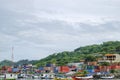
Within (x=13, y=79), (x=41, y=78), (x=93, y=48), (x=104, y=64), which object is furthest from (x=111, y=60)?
(x=93, y=48)

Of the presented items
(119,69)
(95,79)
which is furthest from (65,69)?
(95,79)

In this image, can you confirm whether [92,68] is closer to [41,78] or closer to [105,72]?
[105,72]

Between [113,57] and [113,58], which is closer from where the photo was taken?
[113,57]

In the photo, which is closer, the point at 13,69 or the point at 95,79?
the point at 95,79

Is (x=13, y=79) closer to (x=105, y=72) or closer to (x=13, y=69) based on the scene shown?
(x=105, y=72)

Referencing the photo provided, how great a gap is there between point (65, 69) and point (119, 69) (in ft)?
62.1

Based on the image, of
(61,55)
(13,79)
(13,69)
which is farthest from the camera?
(61,55)

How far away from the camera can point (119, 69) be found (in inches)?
3767

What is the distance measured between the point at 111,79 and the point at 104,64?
77.2ft

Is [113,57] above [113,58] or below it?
above

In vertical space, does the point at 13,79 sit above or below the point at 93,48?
below

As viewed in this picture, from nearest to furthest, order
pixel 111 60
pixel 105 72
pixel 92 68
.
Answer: pixel 105 72 → pixel 92 68 → pixel 111 60

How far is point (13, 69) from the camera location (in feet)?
388

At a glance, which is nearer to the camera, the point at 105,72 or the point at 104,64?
the point at 105,72
